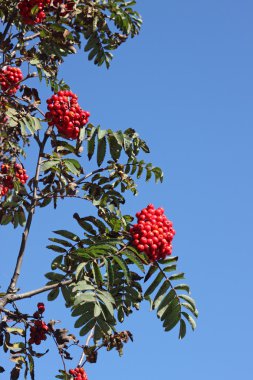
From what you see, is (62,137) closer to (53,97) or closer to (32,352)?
(53,97)

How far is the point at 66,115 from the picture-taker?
4617mm

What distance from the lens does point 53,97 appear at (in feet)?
15.4

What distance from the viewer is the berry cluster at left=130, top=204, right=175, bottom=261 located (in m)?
4.10

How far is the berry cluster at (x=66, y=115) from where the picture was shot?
4617 millimetres

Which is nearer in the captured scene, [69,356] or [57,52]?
[69,356]

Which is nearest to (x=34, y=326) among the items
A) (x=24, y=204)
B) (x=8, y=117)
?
(x=24, y=204)

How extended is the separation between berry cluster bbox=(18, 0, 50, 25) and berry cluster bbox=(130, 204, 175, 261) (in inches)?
90.7

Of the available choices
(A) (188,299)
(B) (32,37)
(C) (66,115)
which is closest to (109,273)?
(A) (188,299)

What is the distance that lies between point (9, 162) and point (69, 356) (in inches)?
68.9

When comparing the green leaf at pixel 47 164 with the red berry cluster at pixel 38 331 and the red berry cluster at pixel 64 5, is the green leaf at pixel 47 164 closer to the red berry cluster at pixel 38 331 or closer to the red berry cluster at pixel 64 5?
the red berry cluster at pixel 38 331

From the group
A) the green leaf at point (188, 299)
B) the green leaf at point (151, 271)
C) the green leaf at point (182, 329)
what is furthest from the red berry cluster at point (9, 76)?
the green leaf at point (182, 329)

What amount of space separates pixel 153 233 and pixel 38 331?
50.6 inches

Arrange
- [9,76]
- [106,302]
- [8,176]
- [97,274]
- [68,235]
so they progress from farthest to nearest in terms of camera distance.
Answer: [9,76]
[8,176]
[68,235]
[97,274]
[106,302]

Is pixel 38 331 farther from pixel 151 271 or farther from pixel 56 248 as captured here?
pixel 151 271
